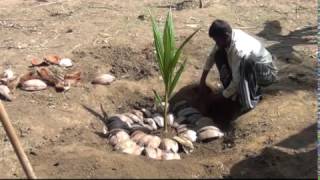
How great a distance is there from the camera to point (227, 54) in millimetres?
4645

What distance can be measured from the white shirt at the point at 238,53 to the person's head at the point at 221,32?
0.07 m

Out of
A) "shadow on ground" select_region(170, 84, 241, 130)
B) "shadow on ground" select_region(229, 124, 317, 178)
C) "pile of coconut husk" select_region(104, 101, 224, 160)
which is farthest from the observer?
"shadow on ground" select_region(170, 84, 241, 130)

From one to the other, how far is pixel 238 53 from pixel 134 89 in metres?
1.03

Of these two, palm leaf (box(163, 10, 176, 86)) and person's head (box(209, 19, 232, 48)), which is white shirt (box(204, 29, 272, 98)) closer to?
person's head (box(209, 19, 232, 48))

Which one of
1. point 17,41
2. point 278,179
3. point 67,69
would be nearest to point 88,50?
point 67,69

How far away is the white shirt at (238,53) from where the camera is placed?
14.8 ft

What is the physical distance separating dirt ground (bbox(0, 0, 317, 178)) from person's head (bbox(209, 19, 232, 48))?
61cm

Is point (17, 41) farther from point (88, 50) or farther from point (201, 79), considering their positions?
point (201, 79)

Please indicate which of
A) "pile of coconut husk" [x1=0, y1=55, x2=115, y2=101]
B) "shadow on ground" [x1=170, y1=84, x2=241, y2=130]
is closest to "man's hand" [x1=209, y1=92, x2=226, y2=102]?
"shadow on ground" [x1=170, y1=84, x2=241, y2=130]

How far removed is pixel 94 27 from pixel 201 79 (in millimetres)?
1733

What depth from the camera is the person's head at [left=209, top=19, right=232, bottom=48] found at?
4.38 metres

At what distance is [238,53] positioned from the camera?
14.8 feet

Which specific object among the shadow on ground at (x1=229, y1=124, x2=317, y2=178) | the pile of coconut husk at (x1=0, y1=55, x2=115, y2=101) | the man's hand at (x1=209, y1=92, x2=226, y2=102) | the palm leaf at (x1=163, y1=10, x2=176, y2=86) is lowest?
the man's hand at (x1=209, y1=92, x2=226, y2=102)

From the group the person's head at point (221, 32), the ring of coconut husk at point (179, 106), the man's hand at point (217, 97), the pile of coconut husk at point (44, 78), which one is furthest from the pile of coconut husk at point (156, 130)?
the person's head at point (221, 32)
